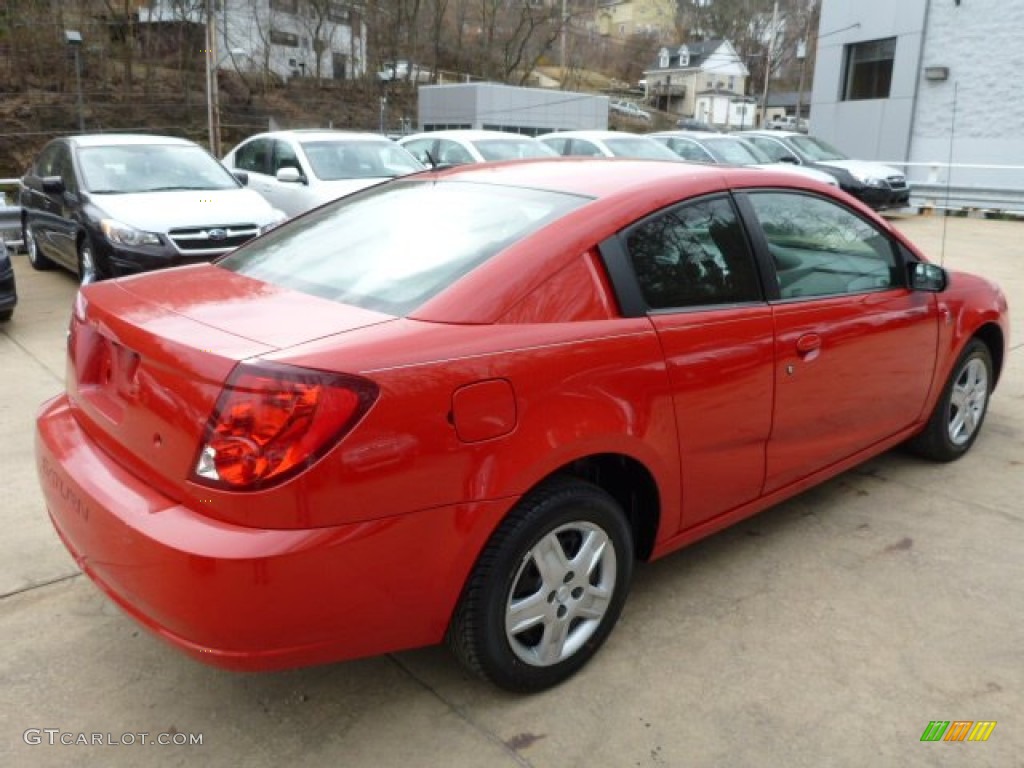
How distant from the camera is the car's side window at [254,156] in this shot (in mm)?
10695

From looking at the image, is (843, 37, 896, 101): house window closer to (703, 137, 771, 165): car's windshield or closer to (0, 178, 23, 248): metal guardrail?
(703, 137, 771, 165): car's windshield

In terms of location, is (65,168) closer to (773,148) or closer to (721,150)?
(721,150)

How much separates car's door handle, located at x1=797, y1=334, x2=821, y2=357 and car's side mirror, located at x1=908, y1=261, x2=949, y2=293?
2.81 ft

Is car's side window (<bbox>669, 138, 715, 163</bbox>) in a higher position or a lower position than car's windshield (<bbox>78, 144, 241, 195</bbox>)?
higher

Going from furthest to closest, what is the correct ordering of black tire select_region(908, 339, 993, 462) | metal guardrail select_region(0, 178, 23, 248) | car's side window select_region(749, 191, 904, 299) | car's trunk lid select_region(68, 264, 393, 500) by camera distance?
metal guardrail select_region(0, 178, 23, 248), black tire select_region(908, 339, 993, 462), car's side window select_region(749, 191, 904, 299), car's trunk lid select_region(68, 264, 393, 500)

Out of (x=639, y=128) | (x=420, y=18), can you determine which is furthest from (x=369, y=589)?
(x=639, y=128)

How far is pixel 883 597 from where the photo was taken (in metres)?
3.12

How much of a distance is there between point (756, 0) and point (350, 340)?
288 feet

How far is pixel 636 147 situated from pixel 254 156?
656cm

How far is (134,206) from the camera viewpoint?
7664mm

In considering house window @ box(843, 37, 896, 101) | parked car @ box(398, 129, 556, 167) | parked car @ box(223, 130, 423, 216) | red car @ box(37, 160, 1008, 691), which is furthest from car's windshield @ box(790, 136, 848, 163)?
red car @ box(37, 160, 1008, 691)

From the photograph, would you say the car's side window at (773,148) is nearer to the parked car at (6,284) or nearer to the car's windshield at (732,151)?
Result: the car's windshield at (732,151)

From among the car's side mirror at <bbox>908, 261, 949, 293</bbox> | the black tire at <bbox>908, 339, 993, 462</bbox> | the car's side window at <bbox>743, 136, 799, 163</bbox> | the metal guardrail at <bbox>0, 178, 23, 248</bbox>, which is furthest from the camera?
the car's side window at <bbox>743, 136, 799, 163</bbox>

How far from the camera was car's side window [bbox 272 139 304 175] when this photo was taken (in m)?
9.98
